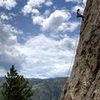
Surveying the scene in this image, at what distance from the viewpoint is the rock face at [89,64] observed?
18203 mm

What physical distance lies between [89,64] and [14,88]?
33.1m

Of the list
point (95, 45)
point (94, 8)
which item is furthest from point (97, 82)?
point (94, 8)

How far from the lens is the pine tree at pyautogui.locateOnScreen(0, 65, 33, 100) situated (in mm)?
50722

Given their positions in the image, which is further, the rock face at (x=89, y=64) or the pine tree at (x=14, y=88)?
the pine tree at (x=14, y=88)

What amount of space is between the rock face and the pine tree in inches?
1122

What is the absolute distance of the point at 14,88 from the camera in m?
50.9

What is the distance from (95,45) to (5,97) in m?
34.9

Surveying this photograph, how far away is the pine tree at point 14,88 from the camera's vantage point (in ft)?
166

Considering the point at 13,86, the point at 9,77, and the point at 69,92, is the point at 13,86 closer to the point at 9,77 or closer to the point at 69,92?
the point at 9,77

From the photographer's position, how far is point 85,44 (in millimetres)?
21562

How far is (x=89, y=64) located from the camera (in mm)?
19875

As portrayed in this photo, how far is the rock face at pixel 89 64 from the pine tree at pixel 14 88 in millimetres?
28496

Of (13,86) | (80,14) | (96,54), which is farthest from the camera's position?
(13,86)

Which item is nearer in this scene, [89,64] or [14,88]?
[89,64]
